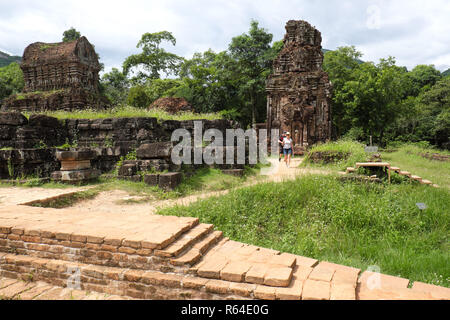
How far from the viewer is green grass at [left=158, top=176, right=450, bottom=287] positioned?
13.1 ft

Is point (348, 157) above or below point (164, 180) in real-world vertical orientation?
above

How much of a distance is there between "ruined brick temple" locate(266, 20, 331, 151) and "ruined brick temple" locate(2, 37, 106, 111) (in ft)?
32.1

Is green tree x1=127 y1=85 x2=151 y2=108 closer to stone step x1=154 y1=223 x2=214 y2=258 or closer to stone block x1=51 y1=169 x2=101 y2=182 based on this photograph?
stone block x1=51 y1=169 x2=101 y2=182

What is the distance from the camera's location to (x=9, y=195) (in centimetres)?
560

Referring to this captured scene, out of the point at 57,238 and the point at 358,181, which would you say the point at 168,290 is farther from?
the point at 358,181

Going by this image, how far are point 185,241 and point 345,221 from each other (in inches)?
129

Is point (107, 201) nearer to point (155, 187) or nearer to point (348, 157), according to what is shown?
point (155, 187)

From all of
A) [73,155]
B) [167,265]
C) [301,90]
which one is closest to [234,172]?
[73,155]

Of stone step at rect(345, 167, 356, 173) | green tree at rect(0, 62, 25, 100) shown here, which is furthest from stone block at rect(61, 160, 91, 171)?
green tree at rect(0, 62, 25, 100)

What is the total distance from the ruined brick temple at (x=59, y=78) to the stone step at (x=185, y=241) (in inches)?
517

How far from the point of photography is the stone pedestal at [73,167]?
6.86 m

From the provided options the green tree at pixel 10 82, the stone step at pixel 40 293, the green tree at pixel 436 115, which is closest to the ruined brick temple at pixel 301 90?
the green tree at pixel 436 115

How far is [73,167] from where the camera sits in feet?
23.1

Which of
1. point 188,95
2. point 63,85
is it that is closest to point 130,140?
point 63,85
